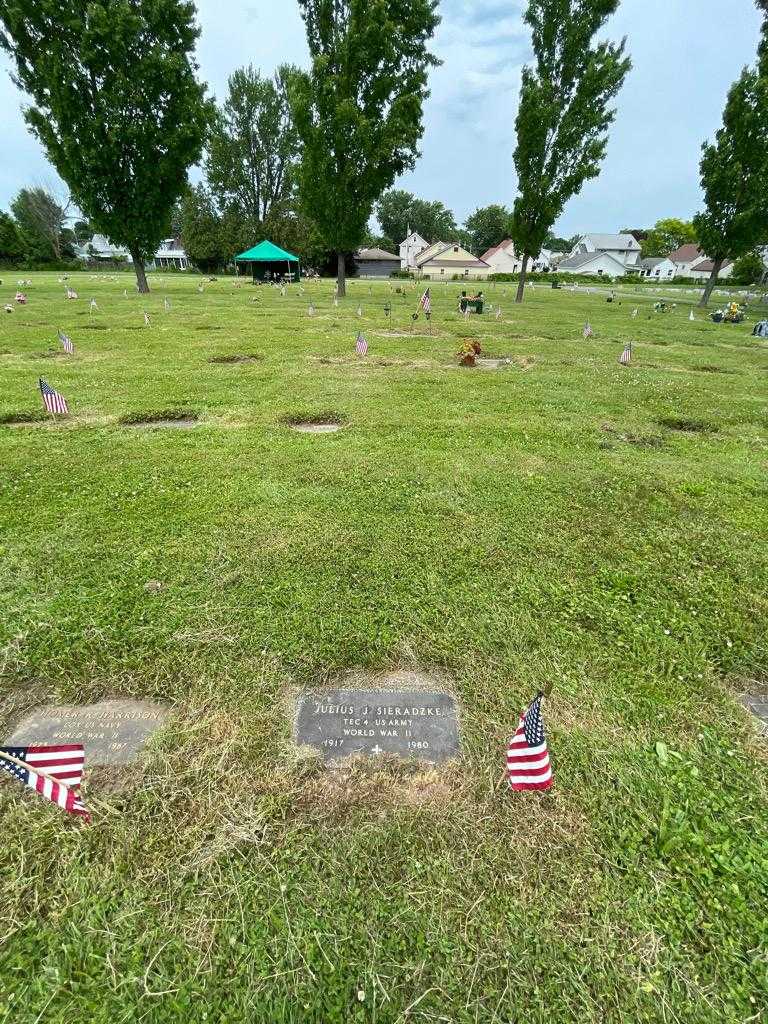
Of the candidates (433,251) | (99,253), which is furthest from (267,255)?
(99,253)

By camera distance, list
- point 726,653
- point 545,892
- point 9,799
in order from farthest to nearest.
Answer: point 726,653 → point 9,799 → point 545,892

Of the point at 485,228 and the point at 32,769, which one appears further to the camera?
the point at 485,228

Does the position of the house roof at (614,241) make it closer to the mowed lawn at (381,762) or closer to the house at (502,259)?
the house at (502,259)

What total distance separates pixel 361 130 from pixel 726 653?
78.3 feet

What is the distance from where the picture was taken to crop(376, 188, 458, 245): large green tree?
3602 inches

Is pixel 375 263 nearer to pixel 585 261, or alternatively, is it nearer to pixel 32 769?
pixel 585 261

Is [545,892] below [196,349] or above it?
below

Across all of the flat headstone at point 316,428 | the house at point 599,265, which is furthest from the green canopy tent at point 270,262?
the house at point 599,265

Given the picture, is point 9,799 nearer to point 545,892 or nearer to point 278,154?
point 545,892

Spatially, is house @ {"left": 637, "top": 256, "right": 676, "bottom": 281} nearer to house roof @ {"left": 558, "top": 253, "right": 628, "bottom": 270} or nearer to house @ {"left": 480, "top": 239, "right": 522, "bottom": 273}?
house roof @ {"left": 558, "top": 253, "right": 628, "bottom": 270}

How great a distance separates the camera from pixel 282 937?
67.1 inches

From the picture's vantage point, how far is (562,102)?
23.4m

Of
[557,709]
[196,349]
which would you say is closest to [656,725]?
[557,709]

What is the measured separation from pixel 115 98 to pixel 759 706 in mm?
27525
